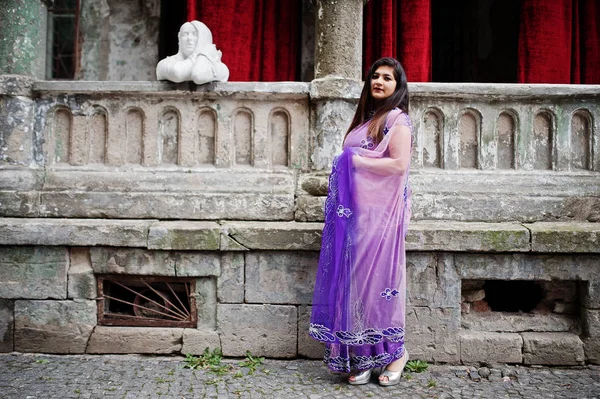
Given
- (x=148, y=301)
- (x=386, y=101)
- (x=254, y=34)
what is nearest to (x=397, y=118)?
(x=386, y=101)

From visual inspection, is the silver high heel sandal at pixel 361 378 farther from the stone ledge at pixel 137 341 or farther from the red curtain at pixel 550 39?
the red curtain at pixel 550 39

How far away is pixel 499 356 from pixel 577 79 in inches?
118

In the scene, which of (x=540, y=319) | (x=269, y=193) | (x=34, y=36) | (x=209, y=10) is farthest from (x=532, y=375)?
(x=34, y=36)

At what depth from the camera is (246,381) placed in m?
3.31

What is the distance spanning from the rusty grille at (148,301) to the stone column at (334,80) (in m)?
1.50

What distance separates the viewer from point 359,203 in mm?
3115

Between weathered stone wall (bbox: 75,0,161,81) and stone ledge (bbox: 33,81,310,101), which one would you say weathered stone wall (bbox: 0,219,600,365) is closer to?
stone ledge (bbox: 33,81,310,101)

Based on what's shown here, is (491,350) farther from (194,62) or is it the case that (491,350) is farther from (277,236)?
(194,62)

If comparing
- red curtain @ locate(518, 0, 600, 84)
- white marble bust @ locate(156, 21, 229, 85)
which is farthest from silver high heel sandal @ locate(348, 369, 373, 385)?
red curtain @ locate(518, 0, 600, 84)

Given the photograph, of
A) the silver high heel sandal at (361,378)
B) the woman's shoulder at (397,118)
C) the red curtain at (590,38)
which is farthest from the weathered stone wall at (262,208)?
the red curtain at (590,38)

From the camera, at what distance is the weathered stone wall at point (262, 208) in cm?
367

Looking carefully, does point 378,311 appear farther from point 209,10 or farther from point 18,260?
point 209,10

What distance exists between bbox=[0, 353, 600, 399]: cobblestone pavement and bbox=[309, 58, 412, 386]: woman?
0.72ft

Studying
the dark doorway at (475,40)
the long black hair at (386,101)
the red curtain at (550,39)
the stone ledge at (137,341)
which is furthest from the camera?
the dark doorway at (475,40)
